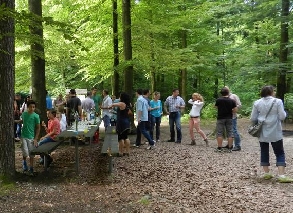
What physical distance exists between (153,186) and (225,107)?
450 cm

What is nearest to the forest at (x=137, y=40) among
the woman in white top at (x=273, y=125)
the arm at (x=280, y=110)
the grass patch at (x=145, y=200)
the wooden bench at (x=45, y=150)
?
the wooden bench at (x=45, y=150)

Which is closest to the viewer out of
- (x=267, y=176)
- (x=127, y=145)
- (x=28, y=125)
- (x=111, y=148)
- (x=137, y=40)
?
(x=267, y=176)

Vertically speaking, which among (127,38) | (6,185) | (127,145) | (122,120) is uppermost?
(127,38)

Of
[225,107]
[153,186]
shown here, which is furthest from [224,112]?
[153,186]

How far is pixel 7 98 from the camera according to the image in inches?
251

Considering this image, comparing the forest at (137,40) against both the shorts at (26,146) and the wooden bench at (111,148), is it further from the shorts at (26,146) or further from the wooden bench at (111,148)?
the shorts at (26,146)

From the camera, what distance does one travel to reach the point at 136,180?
275 inches

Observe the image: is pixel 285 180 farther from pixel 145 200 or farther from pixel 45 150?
pixel 45 150

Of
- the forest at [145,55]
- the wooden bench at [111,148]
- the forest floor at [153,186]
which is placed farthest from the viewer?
the wooden bench at [111,148]

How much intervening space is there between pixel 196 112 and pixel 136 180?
509cm

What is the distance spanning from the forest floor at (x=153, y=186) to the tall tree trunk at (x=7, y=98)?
530mm

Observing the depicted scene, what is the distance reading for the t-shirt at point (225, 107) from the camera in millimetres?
10062

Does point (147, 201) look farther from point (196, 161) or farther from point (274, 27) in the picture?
point (274, 27)

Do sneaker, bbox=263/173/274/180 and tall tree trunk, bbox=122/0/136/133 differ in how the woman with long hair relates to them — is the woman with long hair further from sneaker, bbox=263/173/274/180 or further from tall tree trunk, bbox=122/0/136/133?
sneaker, bbox=263/173/274/180
